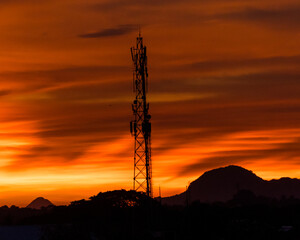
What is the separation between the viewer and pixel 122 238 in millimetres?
94688

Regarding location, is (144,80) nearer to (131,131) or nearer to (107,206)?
(131,131)

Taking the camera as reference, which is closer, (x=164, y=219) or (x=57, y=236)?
(x=57, y=236)

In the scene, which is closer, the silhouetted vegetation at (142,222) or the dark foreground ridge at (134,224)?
the dark foreground ridge at (134,224)

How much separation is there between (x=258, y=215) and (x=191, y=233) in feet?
188

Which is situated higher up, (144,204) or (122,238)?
(144,204)

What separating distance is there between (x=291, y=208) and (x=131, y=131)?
103981 mm

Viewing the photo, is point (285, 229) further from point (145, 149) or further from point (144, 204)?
point (145, 149)

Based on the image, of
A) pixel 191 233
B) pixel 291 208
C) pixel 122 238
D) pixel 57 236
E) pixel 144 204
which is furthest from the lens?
pixel 291 208

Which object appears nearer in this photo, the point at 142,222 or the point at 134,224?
the point at 134,224

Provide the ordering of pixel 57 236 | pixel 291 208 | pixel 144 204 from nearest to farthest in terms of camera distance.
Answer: pixel 57 236 → pixel 144 204 → pixel 291 208

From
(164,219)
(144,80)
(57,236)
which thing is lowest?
(57,236)

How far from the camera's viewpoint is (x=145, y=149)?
4028 inches

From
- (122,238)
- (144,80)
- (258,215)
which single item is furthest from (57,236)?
(258,215)

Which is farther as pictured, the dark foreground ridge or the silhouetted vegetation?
the silhouetted vegetation
